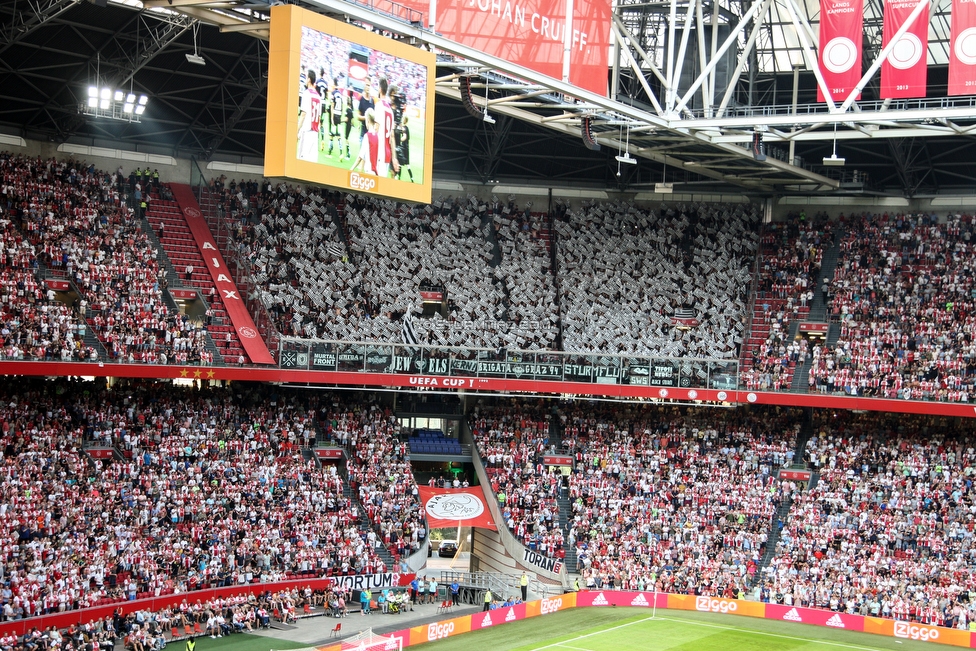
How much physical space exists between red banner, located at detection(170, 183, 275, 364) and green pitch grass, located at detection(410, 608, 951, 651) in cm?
1629

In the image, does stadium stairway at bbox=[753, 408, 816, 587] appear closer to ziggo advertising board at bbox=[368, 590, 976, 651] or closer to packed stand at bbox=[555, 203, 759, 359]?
ziggo advertising board at bbox=[368, 590, 976, 651]

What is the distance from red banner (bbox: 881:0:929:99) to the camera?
1421 inches

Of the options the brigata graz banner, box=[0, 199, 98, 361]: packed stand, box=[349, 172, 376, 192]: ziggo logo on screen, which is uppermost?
box=[349, 172, 376, 192]: ziggo logo on screen

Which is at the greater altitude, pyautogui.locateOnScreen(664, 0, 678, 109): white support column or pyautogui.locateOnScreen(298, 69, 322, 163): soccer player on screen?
pyautogui.locateOnScreen(664, 0, 678, 109): white support column

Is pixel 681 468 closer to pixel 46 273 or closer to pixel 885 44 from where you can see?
pixel 885 44

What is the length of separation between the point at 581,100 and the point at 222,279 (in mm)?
19890

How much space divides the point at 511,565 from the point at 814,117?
23.0 meters

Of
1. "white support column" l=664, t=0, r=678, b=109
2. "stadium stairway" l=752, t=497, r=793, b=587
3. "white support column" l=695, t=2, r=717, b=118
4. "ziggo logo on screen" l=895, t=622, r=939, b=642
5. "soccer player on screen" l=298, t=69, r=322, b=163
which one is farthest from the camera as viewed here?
"stadium stairway" l=752, t=497, r=793, b=587

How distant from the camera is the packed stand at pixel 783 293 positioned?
2144 inches

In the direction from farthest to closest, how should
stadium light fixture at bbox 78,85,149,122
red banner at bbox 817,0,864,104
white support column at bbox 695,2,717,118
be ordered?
stadium light fixture at bbox 78,85,149,122 → white support column at bbox 695,2,717,118 → red banner at bbox 817,0,864,104

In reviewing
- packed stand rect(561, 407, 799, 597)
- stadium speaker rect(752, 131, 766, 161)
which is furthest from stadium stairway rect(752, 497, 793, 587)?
stadium speaker rect(752, 131, 766, 161)

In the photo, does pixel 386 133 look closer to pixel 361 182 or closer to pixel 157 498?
pixel 361 182

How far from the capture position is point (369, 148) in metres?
29.8

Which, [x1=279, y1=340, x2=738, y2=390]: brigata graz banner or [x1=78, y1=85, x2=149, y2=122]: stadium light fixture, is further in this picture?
[x1=279, y1=340, x2=738, y2=390]: brigata graz banner
